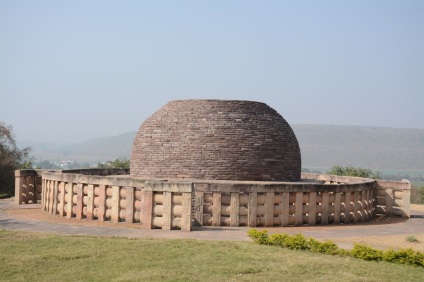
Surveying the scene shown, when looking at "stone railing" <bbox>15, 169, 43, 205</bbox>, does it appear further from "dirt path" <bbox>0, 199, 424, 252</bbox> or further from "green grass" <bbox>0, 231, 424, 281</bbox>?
"green grass" <bbox>0, 231, 424, 281</bbox>

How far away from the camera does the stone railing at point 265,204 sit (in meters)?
15.2

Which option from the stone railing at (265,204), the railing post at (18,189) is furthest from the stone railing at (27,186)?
the stone railing at (265,204)

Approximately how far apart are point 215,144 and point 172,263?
8852mm

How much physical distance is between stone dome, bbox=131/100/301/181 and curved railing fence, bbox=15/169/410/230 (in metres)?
2.53

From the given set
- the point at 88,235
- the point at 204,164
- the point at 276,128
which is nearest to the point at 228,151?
the point at 204,164

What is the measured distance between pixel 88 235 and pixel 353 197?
9.04m

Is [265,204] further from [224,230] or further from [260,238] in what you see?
[260,238]

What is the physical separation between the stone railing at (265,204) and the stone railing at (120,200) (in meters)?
1.43

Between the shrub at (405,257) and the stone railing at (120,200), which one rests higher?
the stone railing at (120,200)

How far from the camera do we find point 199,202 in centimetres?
1525

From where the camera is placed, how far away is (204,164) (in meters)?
18.2

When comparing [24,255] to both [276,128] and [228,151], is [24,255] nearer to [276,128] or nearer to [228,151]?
[228,151]

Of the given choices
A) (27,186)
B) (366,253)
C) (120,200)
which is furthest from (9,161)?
(366,253)

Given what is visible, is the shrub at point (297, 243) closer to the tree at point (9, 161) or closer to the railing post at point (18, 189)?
the railing post at point (18, 189)
